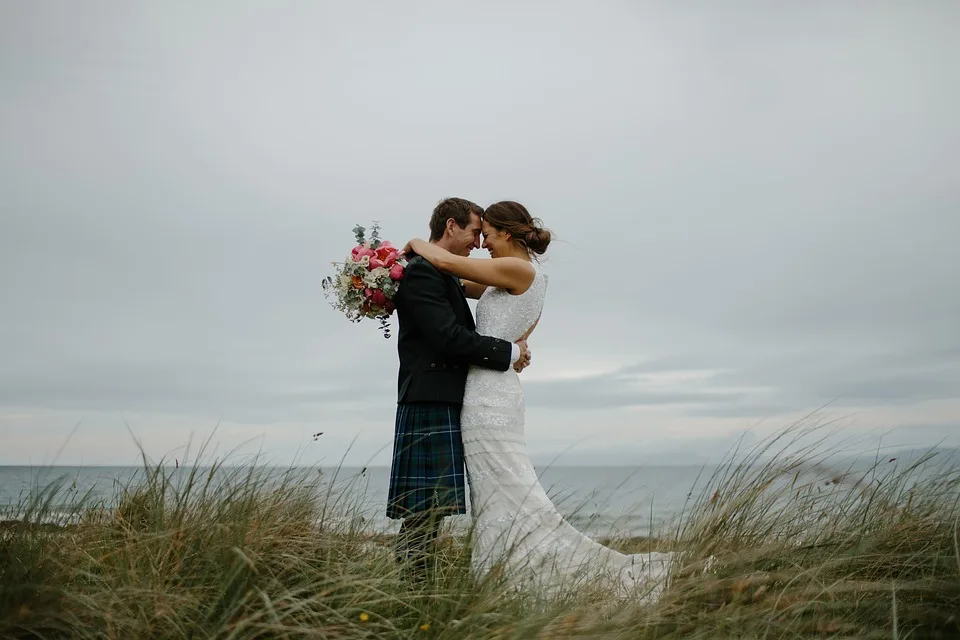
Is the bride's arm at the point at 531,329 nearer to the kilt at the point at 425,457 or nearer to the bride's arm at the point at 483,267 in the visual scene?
the bride's arm at the point at 483,267

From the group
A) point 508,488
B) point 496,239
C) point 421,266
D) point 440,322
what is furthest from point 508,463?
point 496,239

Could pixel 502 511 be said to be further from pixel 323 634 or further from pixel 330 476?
pixel 323 634

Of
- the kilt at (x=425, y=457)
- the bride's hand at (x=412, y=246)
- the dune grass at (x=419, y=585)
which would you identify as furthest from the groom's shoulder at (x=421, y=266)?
the dune grass at (x=419, y=585)

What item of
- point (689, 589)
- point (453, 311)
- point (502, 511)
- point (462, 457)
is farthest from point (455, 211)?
point (689, 589)

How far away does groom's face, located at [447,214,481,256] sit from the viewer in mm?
5738

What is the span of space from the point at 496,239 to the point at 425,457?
1.58 m

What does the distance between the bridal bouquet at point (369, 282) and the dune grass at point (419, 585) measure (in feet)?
3.68

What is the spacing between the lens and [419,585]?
4137mm

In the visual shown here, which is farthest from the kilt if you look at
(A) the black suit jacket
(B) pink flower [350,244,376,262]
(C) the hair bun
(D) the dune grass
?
(C) the hair bun

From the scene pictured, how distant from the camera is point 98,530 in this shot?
4559mm

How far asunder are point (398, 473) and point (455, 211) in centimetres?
183

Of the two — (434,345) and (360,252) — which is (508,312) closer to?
(434,345)

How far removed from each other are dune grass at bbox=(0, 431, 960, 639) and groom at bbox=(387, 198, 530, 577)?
1.34 ft

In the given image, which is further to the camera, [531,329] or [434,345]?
[531,329]
